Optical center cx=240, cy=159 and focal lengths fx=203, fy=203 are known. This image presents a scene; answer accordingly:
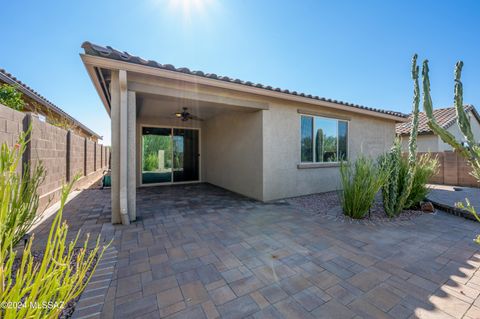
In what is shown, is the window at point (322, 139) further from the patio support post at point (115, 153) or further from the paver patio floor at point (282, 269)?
the patio support post at point (115, 153)

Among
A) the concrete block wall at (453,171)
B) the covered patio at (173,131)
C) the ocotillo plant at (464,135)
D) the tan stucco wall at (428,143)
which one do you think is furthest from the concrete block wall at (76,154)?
the tan stucco wall at (428,143)

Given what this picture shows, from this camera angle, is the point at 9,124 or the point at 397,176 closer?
the point at 9,124

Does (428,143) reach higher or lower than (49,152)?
higher

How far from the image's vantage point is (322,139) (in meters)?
6.95

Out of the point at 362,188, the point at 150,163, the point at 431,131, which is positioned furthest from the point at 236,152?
the point at 431,131

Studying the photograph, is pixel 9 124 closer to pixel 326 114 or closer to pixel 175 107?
pixel 175 107

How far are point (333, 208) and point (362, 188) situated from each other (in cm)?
109

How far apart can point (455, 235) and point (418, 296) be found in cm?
255

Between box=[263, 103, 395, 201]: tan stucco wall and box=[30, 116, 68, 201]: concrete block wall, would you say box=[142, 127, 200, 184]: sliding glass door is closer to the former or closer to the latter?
box=[30, 116, 68, 201]: concrete block wall

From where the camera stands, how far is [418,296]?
208 cm

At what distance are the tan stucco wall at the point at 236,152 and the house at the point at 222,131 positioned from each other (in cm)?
3

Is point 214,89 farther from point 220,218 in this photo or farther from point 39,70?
point 39,70

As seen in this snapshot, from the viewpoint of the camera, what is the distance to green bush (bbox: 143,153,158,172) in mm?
8797

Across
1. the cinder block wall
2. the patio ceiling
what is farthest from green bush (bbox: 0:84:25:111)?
the patio ceiling
